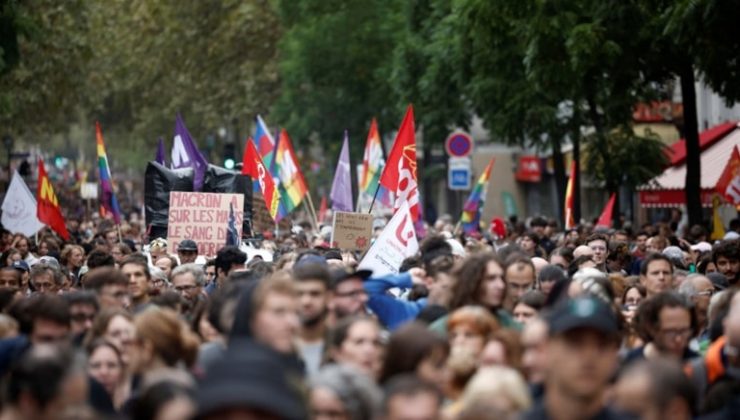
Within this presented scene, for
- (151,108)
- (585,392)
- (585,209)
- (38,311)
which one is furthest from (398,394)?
(151,108)

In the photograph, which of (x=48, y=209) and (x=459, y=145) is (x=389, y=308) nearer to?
(x=48, y=209)

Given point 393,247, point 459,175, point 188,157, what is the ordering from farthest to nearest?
1. point 459,175
2. point 188,157
3. point 393,247

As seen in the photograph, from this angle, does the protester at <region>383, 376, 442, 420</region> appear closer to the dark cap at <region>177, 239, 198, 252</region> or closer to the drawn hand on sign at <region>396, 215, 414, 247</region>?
the drawn hand on sign at <region>396, 215, 414, 247</region>

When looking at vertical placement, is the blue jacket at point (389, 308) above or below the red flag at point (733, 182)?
below

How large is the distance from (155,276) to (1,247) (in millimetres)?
10327

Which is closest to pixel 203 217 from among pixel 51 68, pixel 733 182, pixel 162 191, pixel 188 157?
pixel 162 191

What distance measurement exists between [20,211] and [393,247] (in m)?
12.0

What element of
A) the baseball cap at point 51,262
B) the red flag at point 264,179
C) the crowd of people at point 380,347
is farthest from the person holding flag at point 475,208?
the crowd of people at point 380,347

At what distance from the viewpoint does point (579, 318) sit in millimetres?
7426

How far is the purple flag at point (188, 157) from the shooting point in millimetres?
25016

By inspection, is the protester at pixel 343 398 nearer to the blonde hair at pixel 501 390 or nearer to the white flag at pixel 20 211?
the blonde hair at pixel 501 390

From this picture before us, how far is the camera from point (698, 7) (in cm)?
2106

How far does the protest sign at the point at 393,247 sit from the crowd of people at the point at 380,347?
780 millimetres

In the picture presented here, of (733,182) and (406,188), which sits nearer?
(406,188)
